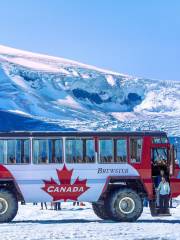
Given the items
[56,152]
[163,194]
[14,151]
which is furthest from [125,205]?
[14,151]

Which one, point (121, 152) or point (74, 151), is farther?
Result: point (121, 152)

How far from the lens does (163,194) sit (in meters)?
22.3

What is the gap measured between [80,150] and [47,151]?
1120mm

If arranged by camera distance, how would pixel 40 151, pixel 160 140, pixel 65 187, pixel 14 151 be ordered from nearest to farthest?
pixel 14 151, pixel 40 151, pixel 65 187, pixel 160 140

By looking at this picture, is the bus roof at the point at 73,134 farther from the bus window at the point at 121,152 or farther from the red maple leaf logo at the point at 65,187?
the red maple leaf logo at the point at 65,187

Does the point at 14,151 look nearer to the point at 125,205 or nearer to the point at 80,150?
the point at 80,150

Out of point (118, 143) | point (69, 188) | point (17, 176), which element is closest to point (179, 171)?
point (118, 143)

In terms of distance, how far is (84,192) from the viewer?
22.4m

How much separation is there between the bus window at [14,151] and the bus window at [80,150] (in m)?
1.37

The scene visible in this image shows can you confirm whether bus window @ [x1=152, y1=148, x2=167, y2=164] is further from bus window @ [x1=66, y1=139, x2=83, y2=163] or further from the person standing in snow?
A: bus window @ [x1=66, y1=139, x2=83, y2=163]

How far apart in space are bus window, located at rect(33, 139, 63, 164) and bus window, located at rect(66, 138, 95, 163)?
0.27 metres

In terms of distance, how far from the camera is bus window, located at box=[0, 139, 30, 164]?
71.2 ft

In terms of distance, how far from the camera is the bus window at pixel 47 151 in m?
22.0

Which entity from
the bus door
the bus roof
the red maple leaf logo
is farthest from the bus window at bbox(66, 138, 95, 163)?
the bus door
